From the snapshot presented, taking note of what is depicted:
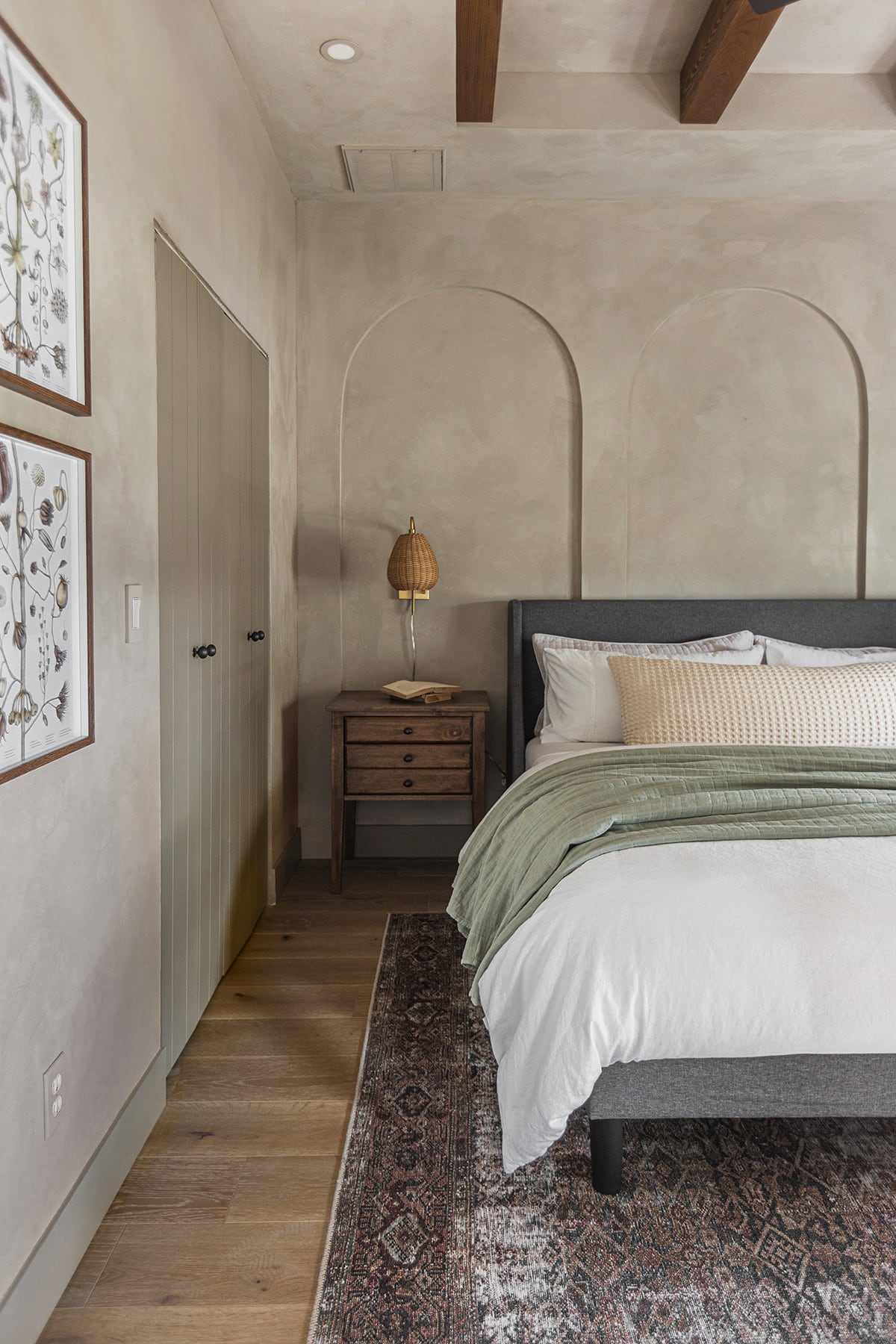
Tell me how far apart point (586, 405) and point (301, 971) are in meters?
2.41

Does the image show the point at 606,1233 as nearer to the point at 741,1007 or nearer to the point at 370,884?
Result: the point at 741,1007

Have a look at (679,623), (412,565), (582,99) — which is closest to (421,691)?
(412,565)

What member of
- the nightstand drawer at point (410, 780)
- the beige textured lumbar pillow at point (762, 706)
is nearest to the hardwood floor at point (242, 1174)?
the nightstand drawer at point (410, 780)

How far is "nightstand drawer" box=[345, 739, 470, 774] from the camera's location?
127 inches

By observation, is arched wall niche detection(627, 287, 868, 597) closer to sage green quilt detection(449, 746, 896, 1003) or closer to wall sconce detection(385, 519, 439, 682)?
wall sconce detection(385, 519, 439, 682)

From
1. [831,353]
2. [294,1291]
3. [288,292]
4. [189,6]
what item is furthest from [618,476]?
[294,1291]

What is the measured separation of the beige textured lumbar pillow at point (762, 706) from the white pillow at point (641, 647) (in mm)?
420

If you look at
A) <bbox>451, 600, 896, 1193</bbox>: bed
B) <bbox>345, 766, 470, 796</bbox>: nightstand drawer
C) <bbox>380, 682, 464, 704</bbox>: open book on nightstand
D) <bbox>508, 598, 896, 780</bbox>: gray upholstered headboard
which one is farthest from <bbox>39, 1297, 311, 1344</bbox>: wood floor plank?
<bbox>508, 598, 896, 780</bbox>: gray upholstered headboard

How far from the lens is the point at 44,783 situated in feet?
4.44

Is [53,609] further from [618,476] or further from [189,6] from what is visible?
[618,476]

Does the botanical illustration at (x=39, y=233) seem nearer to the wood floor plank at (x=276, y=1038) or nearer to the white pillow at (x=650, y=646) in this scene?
the wood floor plank at (x=276, y=1038)

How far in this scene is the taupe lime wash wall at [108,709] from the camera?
1.28m

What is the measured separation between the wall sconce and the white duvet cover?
6.28ft

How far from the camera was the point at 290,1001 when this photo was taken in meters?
2.44
